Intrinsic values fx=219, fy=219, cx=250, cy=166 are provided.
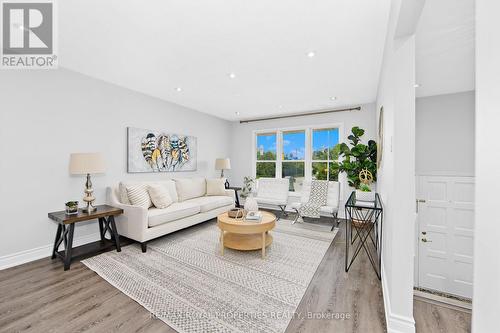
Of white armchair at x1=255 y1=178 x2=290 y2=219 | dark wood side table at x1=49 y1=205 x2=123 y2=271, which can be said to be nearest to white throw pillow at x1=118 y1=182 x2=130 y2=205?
dark wood side table at x1=49 y1=205 x2=123 y2=271

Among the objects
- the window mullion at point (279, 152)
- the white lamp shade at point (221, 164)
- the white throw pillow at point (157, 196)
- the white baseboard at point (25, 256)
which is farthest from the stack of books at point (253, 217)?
the window mullion at point (279, 152)

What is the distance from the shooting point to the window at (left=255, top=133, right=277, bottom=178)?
595 centimetres

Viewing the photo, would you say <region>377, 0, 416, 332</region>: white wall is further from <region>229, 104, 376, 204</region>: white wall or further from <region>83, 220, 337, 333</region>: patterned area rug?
<region>229, 104, 376, 204</region>: white wall

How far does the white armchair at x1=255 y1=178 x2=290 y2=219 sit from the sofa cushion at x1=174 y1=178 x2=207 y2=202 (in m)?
1.34

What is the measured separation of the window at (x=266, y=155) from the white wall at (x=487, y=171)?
540 centimetres

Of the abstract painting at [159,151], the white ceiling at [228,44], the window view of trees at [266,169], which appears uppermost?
the white ceiling at [228,44]

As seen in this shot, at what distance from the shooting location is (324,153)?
5.26 m

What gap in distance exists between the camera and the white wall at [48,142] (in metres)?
2.60

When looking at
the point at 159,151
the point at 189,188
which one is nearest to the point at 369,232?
the point at 189,188

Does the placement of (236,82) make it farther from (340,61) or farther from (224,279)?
(224,279)

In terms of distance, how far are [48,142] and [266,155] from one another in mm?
4430

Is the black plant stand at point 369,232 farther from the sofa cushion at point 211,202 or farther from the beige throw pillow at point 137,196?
the beige throw pillow at point 137,196

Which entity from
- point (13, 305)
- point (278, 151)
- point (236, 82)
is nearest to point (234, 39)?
point (236, 82)

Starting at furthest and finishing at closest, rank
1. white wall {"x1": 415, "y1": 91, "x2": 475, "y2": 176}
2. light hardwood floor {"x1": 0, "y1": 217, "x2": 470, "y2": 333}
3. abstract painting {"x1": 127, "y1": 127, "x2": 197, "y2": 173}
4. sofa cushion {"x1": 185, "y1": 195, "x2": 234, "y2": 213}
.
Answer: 1. sofa cushion {"x1": 185, "y1": 195, "x2": 234, "y2": 213}
2. abstract painting {"x1": 127, "y1": 127, "x2": 197, "y2": 173}
3. white wall {"x1": 415, "y1": 91, "x2": 475, "y2": 176}
4. light hardwood floor {"x1": 0, "y1": 217, "x2": 470, "y2": 333}
